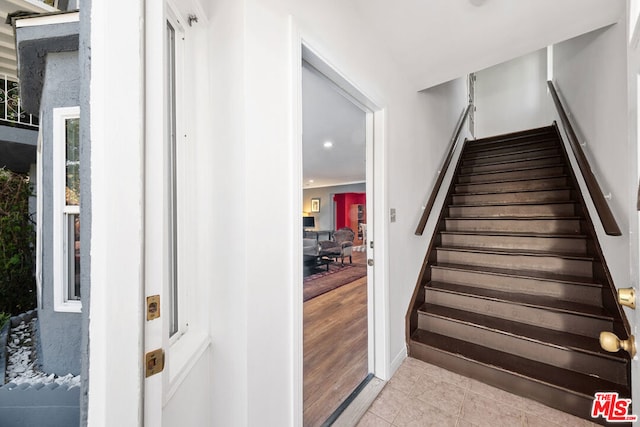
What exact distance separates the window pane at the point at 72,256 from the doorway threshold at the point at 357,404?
154cm

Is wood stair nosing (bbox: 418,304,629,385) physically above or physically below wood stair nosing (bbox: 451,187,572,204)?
below

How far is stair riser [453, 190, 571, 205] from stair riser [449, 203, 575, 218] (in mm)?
96

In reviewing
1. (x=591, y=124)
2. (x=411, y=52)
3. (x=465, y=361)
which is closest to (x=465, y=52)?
(x=411, y=52)

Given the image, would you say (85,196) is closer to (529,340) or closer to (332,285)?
(529,340)

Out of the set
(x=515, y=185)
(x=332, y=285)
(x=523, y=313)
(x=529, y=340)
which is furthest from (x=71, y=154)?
(x=515, y=185)

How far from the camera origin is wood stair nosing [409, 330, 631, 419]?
61.3 inches

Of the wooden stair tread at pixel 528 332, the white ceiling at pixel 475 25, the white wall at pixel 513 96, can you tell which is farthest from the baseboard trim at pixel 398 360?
the white wall at pixel 513 96

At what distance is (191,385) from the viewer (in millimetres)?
883

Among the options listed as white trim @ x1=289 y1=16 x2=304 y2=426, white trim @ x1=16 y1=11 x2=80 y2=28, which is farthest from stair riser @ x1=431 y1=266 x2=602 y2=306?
white trim @ x1=16 y1=11 x2=80 y2=28

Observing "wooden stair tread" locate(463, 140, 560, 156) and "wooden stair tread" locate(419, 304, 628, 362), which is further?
"wooden stair tread" locate(463, 140, 560, 156)

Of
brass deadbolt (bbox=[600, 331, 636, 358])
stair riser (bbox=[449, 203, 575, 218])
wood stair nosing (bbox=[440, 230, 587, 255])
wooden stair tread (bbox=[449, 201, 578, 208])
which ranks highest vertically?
wooden stair tread (bbox=[449, 201, 578, 208])

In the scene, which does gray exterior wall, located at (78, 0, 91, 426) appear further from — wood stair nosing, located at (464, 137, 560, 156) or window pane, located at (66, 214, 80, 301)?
wood stair nosing, located at (464, 137, 560, 156)

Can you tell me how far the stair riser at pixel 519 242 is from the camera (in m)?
2.28

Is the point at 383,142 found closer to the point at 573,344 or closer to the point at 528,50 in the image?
the point at 528,50
